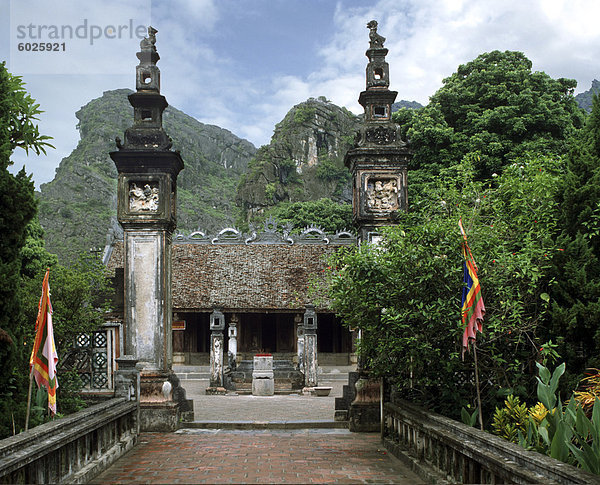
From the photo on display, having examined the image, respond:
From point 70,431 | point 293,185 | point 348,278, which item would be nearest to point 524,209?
point 348,278

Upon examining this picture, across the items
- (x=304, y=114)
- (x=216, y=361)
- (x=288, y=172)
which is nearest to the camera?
(x=216, y=361)

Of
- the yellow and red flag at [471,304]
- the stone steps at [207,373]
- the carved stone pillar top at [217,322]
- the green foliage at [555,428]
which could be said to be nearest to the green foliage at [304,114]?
the stone steps at [207,373]

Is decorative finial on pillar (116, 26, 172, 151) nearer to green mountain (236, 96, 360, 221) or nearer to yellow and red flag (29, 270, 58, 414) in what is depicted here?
yellow and red flag (29, 270, 58, 414)

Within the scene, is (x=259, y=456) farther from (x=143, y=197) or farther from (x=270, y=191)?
(x=270, y=191)

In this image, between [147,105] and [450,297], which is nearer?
[450,297]

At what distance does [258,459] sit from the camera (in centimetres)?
749

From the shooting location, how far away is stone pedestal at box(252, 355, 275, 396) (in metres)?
18.3

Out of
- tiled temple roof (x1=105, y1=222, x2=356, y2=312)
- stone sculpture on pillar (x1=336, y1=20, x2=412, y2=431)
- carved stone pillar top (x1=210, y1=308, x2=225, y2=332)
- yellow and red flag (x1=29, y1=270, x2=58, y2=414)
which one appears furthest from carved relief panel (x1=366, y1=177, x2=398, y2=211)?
tiled temple roof (x1=105, y1=222, x2=356, y2=312)

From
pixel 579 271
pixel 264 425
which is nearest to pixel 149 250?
pixel 264 425

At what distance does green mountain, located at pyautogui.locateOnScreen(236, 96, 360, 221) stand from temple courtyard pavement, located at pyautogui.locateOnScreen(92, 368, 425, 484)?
47.3m

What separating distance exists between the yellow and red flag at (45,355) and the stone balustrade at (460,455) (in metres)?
4.05

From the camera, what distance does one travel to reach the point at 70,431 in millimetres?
5809

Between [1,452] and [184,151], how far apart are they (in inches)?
3519

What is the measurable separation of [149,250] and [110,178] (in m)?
70.6
